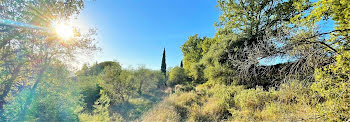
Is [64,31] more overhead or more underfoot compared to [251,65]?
more overhead

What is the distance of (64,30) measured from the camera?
420 cm

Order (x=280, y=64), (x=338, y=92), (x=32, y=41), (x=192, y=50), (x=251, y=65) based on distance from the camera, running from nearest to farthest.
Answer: (x=338, y=92) < (x=251, y=65) < (x=32, y=41) < (x=280, y=64) < (x=192, y=50)

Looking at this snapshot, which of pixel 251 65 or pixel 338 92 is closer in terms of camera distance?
pixel 338 92

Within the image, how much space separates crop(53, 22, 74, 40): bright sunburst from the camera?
3.94 meters

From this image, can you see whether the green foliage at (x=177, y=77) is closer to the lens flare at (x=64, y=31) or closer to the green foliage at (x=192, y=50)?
the green foliage at (x=192, y=50)

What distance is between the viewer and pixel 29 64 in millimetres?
3461

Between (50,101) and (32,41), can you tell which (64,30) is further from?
(50,101)

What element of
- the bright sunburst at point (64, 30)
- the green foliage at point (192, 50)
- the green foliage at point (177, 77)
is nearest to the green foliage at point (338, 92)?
the bright sunburst at point (64, 30)

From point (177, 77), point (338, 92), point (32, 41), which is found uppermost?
point (32, 41)

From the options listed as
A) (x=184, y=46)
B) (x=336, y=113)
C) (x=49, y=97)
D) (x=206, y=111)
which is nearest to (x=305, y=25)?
(x=336, y=113)

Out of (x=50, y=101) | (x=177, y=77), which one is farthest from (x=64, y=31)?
(x=177, y=77)

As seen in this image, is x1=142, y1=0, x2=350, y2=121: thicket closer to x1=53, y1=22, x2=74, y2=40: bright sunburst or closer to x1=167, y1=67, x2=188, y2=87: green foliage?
x1=53, y1=22, x2=74, y2=40: bright sunburst

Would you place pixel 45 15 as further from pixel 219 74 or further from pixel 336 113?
pixel 219 74

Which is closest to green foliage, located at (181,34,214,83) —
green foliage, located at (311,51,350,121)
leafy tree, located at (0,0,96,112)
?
leafy tree, located at (0,0,96,112)
